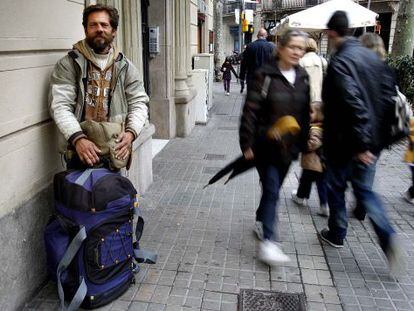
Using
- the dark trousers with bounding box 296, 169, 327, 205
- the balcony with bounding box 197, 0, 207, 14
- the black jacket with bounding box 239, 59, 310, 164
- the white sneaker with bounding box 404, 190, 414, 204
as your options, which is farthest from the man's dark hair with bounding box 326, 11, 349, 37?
the balcony with bounding box 197, 0, 207, 14

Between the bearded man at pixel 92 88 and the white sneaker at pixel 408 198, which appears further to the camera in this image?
the white sneaker at pixel 408 198

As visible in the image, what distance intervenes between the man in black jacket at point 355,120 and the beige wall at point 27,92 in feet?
6.98

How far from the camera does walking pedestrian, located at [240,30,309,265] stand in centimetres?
332

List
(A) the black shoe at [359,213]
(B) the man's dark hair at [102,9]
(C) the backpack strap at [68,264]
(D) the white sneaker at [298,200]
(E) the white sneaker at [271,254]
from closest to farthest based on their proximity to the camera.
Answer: (C) the backpack strap at [68,264] < (B) the man's dark hair at [102,9] < (E) the white sneaker at [271,254] < (A) the black shoe at [359,213] < (D) the white sneaker at [298,200]

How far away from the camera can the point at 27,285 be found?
3.05 m

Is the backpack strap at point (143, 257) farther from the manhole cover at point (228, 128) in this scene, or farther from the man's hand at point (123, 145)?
the manhole cover at point (228, 128)

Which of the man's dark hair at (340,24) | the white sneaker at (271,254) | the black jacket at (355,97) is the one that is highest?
the man's dark hair at (340,24)

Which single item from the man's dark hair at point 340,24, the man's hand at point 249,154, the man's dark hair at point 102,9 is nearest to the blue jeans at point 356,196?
the man's hand at point 249,154

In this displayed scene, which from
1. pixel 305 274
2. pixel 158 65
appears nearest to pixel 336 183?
pixel 305 274

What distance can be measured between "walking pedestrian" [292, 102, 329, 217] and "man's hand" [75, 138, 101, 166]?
2154 millimetres

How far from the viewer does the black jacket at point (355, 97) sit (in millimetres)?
3219

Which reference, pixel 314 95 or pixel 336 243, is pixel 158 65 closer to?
pixel 314 95

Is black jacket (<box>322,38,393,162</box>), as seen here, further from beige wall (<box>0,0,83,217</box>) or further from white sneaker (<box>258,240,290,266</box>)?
beige wall (<box>0,0,83,217</box>)

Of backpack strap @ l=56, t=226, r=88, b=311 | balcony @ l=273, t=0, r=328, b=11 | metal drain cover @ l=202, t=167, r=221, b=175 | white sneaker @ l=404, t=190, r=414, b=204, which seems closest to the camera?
backpack strap @ l=56, t=226, r=88, b=311
